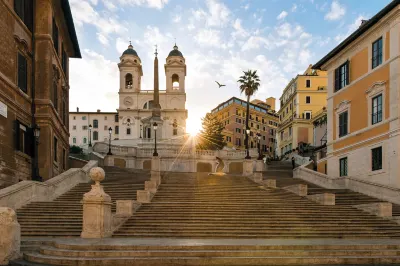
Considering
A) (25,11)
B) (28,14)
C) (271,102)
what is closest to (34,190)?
(25,11)

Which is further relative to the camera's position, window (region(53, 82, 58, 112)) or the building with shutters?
window (region(53, 82, 58, 112))

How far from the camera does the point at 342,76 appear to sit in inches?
1125

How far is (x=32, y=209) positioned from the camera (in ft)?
54.1

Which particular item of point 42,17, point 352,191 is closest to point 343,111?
point 352,191

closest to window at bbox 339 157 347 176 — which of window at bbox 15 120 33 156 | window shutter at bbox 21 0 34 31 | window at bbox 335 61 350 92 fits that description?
window at bbox 335 61 350 92

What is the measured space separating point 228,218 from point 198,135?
5990 cm

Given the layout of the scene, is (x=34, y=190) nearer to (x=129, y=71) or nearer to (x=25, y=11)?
(x=25, y=11)

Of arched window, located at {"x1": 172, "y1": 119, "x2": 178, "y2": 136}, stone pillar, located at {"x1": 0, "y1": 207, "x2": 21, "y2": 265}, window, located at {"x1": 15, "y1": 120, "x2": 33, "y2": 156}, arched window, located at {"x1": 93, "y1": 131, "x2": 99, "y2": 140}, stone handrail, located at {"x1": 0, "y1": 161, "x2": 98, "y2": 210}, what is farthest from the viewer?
arched window, located at {"x1": 93, "y1": 131, "x2": 99, "y2": 140}

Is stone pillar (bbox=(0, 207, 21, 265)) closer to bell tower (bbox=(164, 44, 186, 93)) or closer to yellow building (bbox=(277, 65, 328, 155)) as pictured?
yellow building (bbox=(277, 65, 328, 155))

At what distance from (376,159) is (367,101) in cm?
392

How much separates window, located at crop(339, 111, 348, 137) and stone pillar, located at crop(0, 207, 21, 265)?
23.7 metres

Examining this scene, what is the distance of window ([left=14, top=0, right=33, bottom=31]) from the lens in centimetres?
2083

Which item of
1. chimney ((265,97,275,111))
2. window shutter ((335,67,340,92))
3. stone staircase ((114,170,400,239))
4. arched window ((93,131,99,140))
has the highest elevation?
chimney ((265,97,275,111))

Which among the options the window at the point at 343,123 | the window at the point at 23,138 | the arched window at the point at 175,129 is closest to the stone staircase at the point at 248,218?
the window at the point at 23,138
